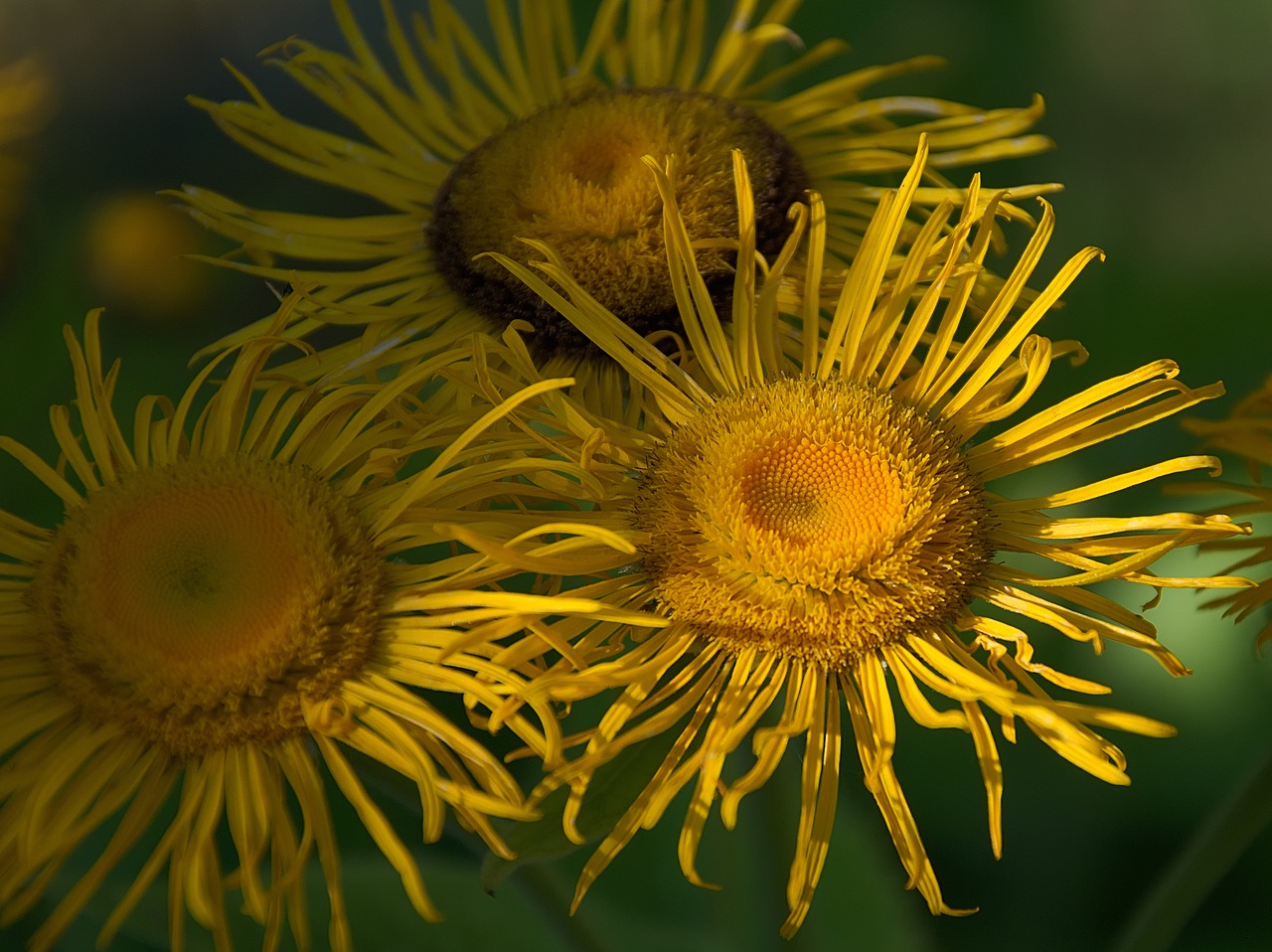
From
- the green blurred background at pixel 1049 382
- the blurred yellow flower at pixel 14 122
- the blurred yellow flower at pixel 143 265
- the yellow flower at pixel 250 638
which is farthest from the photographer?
the blurred yellow flower at pixel 143 265

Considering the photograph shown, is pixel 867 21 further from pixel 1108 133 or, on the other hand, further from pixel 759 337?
pixel 759 337

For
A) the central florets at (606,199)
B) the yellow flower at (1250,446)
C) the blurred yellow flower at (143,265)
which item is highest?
the yellow flower at (1250,446)

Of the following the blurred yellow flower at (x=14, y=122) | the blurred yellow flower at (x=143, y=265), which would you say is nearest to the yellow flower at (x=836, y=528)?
the blurred yellow flower at (x=14, y=122)

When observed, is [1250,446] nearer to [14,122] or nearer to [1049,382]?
[1049,382]

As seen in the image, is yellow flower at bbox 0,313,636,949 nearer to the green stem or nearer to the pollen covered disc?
the pollen covered disc

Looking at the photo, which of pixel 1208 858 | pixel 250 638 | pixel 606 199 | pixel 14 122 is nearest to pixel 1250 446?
pixel 1208 858

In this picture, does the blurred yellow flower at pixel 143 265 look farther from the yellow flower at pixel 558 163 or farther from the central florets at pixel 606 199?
the central florets at pixel 606 199

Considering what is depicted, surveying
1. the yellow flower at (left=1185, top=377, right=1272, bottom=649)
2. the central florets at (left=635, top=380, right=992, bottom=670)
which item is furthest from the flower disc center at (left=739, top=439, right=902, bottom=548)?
the yellow flower at (left=1185, top=377, right=1272, bottom=649)
